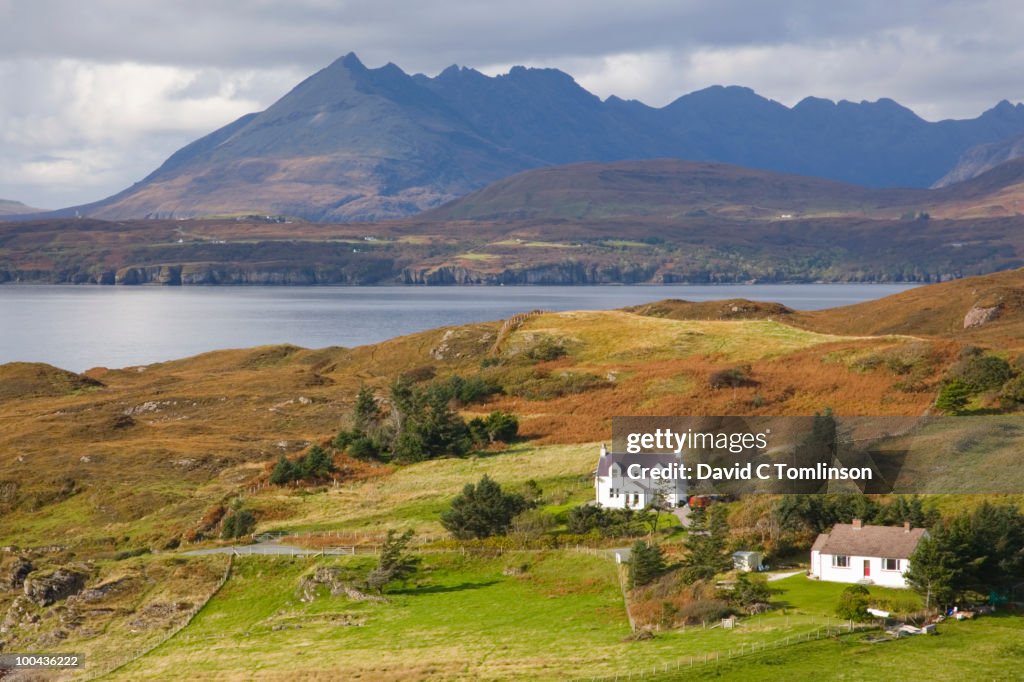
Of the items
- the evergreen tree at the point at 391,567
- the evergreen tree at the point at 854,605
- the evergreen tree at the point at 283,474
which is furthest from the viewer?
the evergreen tree at the point at 283,474

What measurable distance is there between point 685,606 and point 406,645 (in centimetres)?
1150

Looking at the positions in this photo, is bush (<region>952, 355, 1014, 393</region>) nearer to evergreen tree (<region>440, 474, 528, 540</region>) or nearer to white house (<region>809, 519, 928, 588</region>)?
white house (<region>809, 519, 928, 588</region>)

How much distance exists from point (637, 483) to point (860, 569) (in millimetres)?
16783

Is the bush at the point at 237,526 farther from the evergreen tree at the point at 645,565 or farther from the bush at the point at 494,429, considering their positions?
the evergreen tree at the point at 645,565

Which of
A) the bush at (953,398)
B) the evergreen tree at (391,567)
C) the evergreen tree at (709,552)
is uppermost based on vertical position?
the bush at (953,398)

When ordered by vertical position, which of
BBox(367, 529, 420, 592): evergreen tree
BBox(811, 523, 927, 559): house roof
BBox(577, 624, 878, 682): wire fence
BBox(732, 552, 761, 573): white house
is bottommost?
BBox(367, 529, 420, 592): evergreen tree

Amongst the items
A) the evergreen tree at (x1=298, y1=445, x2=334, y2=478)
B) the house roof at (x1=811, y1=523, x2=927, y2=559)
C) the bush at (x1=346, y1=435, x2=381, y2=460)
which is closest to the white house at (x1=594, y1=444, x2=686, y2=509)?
the house roof at (x1=811, y1=523, x2=927, y2=559)

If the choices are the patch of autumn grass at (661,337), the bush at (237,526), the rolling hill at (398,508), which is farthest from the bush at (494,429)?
the patch of autumn grass at (661,337)

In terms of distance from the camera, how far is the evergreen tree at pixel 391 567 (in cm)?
5972

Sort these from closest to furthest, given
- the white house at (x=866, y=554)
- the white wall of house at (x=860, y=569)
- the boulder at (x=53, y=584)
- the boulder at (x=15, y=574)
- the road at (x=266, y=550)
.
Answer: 1. the white wall of house at (x=860, y=569)
2. the white house at (x=866, y=554)
3. the boulder at (x=53, y=584)
4. the road at (x=266, y=550)
5. the boulder at (x=15, y=574)

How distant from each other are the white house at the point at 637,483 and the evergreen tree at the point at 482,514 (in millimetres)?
4734

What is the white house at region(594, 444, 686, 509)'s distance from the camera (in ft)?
223

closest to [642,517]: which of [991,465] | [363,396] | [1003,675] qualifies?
[991,465]

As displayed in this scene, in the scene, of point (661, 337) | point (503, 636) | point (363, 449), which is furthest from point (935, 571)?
point (661, 337)
